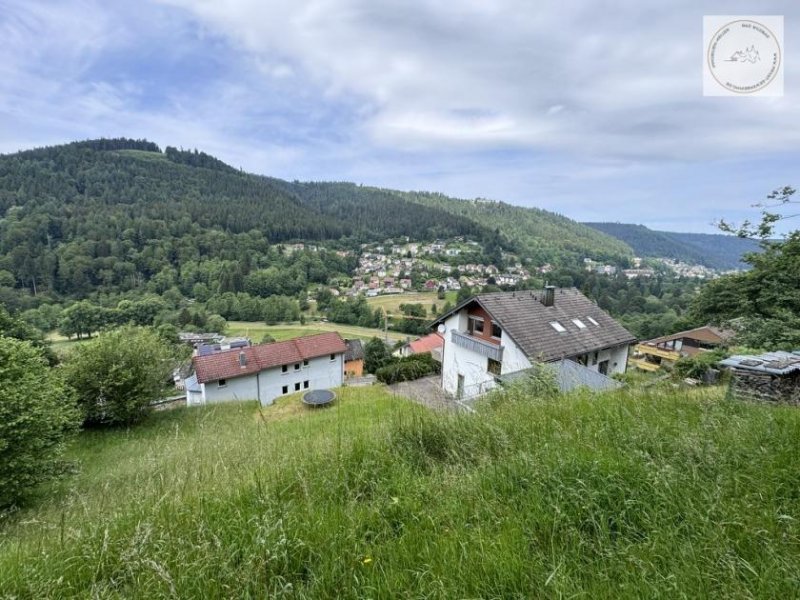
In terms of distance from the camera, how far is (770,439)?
2615mm

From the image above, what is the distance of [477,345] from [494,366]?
1.34m

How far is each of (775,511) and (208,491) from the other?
136 inches

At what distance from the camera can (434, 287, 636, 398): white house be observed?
17.2m

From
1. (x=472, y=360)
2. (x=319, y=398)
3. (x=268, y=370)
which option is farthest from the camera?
(x=268, y=370)

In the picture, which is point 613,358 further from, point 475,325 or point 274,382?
point 274,382

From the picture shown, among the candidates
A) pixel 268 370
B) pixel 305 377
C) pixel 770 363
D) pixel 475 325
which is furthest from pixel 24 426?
pixel 305 377

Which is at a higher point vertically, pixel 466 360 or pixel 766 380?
pixel 766 380

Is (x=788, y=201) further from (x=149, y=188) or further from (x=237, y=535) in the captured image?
(x=149, y=188)

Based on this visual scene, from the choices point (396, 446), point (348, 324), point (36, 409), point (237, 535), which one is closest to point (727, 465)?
point (396, 446)

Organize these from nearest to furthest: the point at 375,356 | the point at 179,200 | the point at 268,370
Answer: the point at 268,370 → the point at 375,356 → the point at 179,200

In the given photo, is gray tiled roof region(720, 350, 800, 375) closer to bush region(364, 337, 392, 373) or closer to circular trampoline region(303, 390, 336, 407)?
circular trampoline region(303, 390, 336, 407)

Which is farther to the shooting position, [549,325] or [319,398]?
[319,398]

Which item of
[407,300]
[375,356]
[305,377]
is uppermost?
[305,377]

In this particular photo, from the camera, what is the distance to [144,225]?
4599 inches
